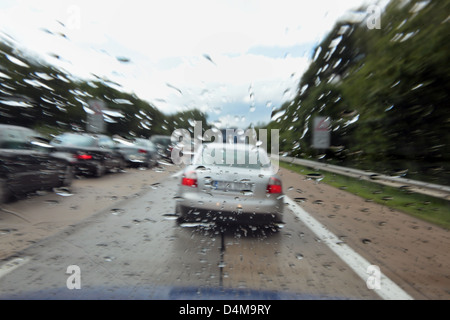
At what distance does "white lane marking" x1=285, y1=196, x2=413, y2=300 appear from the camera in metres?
3.35

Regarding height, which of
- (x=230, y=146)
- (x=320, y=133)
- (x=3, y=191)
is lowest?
(x=3, y=191)

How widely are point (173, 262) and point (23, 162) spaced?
289cm

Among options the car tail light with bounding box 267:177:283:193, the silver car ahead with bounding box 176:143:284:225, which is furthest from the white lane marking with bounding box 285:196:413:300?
the car tail light with bounding box 267:177:283:193

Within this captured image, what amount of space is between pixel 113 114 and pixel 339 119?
16.8 ft

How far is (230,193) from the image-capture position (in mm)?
5312

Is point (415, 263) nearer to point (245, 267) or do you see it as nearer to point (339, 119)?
point (245, 267)

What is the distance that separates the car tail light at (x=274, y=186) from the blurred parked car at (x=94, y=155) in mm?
2870

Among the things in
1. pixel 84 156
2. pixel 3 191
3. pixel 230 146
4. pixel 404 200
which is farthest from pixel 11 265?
pixel 404 200

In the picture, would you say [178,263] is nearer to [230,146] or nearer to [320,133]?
[230,146]

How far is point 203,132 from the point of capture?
485 cm

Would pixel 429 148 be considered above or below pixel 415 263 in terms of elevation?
above

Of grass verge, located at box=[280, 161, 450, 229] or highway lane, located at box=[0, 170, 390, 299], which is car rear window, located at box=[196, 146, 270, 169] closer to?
highway lane, located at box=[0, 170, 390, 299]
